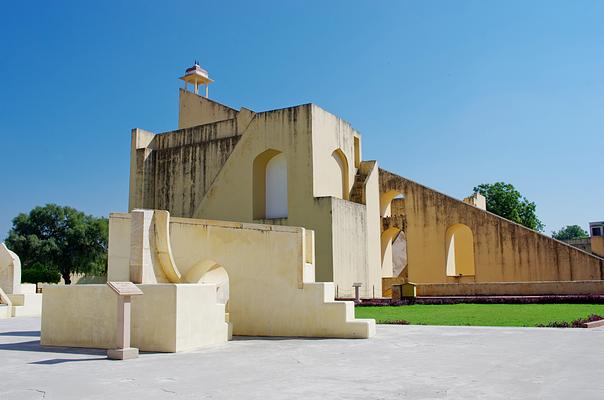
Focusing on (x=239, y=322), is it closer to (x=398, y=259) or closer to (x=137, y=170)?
(x=137, y=170)

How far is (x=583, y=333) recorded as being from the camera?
927 centimetres

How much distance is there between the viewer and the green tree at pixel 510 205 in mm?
38562

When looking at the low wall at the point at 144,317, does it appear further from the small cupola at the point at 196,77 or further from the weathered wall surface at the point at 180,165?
the small cupola at the point at 196,77

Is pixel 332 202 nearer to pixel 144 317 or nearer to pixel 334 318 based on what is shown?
pixel 334 318

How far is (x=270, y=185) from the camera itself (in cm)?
2241

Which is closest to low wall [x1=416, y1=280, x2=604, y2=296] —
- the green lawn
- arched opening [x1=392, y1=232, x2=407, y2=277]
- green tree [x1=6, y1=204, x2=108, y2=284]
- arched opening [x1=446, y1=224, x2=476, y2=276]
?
the green lawn

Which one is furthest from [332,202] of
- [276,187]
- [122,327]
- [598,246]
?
[122,327]

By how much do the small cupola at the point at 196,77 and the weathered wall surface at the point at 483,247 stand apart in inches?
413

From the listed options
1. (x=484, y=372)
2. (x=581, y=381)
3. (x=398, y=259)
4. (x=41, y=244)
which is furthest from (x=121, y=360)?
(x=41, y=244)

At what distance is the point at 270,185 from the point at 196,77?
952 cm

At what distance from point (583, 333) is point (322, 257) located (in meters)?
11.3

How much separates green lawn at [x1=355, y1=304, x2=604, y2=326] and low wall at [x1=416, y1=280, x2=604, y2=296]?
1923 millimetres

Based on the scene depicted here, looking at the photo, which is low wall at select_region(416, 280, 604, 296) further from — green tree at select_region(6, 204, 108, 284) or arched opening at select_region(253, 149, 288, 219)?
green tree at select_region(6, 204, 108, 284)

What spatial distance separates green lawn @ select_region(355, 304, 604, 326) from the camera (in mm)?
11812
